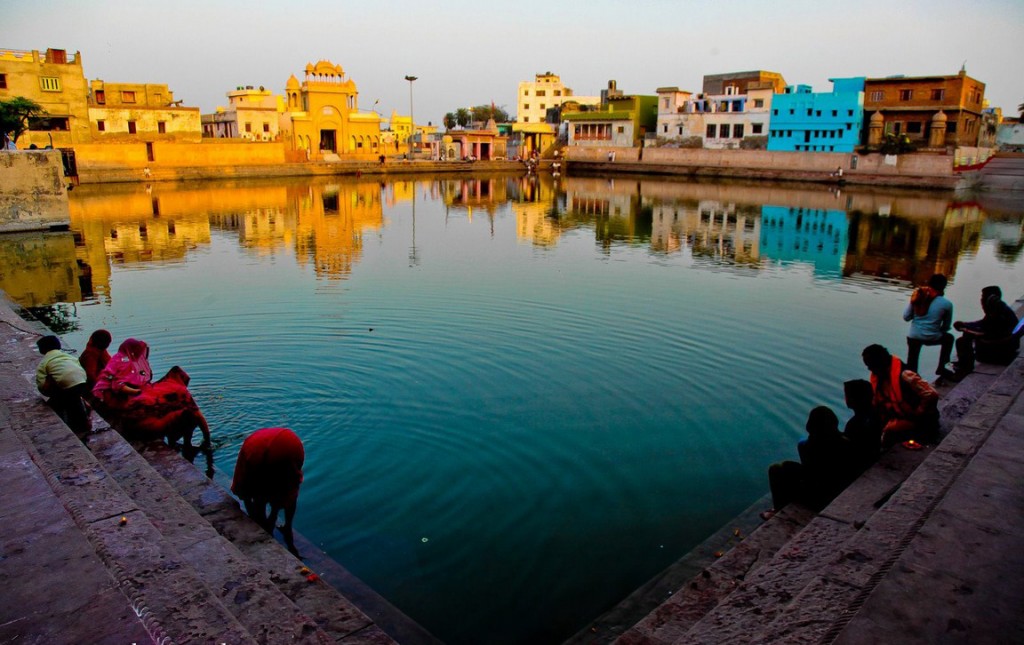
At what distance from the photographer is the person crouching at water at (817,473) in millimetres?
5043

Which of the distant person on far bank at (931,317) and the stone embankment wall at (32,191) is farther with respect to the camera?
the stone embankment wall at (32,191)

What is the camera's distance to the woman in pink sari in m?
6.18

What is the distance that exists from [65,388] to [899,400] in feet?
22.0

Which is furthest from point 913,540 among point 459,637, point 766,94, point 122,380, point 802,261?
point 766,94

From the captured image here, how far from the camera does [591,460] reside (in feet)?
21.4

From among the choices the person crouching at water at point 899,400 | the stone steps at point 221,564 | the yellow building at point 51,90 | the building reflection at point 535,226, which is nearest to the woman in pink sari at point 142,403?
the stone steps at point 221,564

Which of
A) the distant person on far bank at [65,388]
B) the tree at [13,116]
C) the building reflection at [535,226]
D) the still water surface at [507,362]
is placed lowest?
the still water surface at [507,362]

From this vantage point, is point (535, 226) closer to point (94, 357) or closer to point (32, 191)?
point (32, 191)

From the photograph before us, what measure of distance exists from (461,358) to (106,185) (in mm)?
39778

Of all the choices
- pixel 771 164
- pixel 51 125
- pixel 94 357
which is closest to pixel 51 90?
pixel 51 125

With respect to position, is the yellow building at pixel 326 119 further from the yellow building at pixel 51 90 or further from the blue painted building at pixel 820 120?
the blue painted building at pixel 820 120

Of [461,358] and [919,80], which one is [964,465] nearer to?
[461,358]

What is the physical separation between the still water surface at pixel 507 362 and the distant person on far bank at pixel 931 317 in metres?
0.87

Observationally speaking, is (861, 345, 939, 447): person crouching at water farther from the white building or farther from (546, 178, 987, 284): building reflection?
the white building
